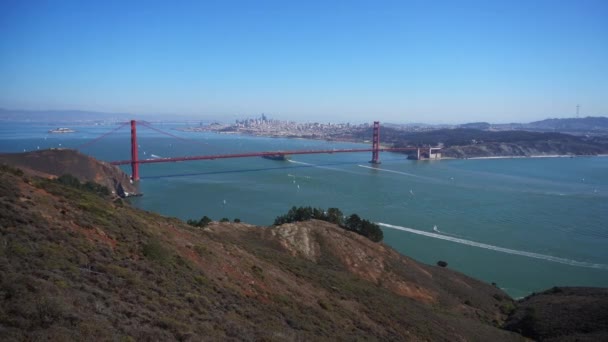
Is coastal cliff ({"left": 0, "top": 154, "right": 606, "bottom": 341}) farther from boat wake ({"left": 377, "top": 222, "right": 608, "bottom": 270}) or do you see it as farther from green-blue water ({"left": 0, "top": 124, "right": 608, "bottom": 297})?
boat wake ({"left": 377, "top": 222, "right": 608, "bottom": 270})

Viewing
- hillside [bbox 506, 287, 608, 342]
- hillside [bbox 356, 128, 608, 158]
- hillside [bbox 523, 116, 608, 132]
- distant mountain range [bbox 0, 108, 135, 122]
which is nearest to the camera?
hillside [bbox 506, 287, 608, 342]

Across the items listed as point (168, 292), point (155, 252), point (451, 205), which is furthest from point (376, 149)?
point (168, 292)

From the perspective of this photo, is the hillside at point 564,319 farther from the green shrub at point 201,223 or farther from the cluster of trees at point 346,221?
the green shrub at point 201,223

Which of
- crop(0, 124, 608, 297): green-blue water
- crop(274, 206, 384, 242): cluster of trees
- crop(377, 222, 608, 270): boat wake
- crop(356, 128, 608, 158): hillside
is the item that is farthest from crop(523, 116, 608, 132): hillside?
crop(274, 206, 384, 242): cluster of trees

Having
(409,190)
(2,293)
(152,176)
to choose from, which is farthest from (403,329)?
(152,176)

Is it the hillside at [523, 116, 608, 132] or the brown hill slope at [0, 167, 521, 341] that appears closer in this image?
the brown hill slope at [0, 167, 521, 341]

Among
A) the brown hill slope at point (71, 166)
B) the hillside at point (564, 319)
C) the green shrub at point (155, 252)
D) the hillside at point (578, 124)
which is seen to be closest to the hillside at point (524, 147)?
the brown hill slope at point (71, 166)
